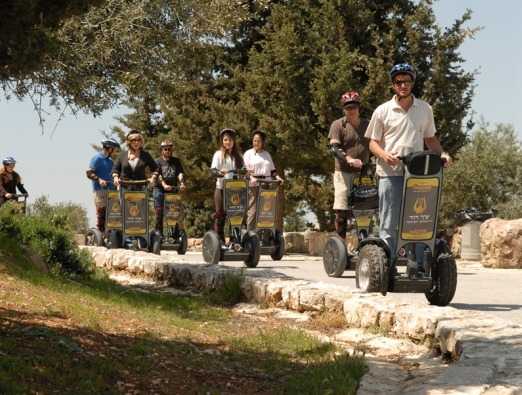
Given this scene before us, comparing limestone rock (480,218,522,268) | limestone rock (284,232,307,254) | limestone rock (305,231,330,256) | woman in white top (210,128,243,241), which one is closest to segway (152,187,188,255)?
woman in white top (210,128,243,241)

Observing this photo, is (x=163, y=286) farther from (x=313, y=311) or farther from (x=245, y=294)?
(x=313, y=311)

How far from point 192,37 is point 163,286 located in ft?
19.2

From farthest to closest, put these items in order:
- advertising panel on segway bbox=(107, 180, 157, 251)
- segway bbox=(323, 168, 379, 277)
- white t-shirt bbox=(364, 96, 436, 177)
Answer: advertising panel on segway bbox=(107, 180, 157, 251), segway bbox=(323, 168, 379, 277), white t-shirt bbox=(364, 96, 436, 177)

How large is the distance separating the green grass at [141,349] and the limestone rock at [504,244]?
778 cm

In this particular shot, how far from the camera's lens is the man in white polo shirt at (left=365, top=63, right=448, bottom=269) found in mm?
8102

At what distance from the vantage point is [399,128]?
8.25m

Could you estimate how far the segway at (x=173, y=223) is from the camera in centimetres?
1600

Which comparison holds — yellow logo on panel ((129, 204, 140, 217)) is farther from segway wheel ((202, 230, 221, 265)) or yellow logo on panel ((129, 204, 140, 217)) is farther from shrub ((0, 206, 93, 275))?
shrub ((0, 206, 93, 275))

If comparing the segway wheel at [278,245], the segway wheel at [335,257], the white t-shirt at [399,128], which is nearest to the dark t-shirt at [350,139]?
the segway wheel at [335,257]

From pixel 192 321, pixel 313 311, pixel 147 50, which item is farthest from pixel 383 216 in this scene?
pixel 147 50

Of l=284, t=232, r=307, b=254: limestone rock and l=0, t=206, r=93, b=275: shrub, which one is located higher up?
l=284, t=232, r=307, b=254: limestone rock

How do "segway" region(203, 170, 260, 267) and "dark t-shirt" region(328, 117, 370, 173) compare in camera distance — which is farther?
"segway" region(203, 170, 260, 267)

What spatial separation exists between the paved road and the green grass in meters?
1.51

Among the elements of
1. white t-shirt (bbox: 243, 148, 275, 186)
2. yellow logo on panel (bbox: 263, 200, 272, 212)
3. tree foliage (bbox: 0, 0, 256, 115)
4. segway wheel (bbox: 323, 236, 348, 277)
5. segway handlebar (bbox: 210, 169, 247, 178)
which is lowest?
segway wheel (bbox: 323, 236, 348, 277)
